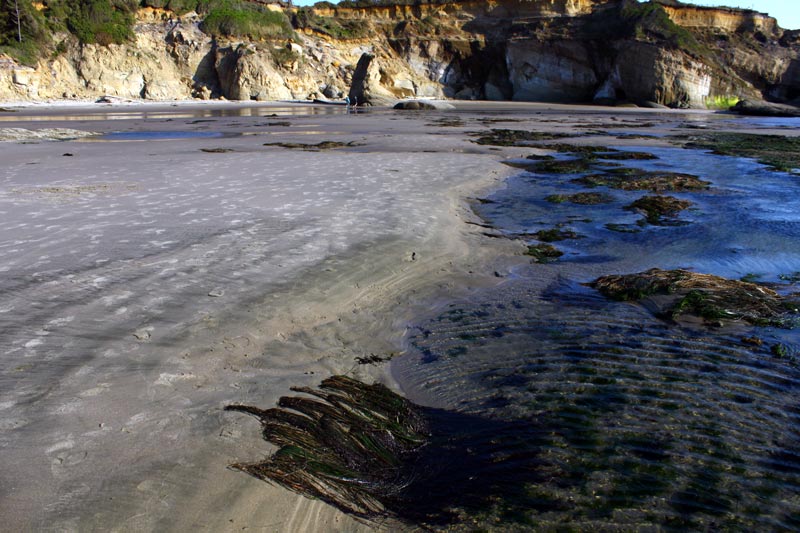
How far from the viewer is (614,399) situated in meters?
2.88

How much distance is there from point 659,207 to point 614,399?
203 inches

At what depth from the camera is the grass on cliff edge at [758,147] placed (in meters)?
11.9

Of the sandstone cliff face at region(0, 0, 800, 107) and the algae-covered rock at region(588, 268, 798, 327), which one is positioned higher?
the sandstone cliff face at region(0, 0, 800, 107)

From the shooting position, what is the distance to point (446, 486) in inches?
88.2

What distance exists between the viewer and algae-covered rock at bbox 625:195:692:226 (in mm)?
6848

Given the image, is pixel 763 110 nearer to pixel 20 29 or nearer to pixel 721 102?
pixel 721 102

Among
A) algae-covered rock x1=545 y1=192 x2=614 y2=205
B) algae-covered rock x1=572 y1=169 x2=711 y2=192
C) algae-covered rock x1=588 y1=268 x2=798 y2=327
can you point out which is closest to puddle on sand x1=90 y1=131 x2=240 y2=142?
algae-covered rock x1=572 y1=169 x2=711 y2=192

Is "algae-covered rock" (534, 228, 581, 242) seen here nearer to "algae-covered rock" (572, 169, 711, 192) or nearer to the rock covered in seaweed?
"algae-covered rock" (572, 169, 711, 192)

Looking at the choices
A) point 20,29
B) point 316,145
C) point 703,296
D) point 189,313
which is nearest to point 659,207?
point 703,296

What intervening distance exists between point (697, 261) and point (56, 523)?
5.29 meters

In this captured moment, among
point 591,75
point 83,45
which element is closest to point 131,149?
point 83,45

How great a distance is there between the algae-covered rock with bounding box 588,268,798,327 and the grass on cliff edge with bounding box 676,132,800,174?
8217mm

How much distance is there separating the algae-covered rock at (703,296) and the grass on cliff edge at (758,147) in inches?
323

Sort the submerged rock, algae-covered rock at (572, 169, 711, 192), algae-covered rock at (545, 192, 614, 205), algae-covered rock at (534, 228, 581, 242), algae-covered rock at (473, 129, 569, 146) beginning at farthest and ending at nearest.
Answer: the submerged rock < algae-covered rock at (473, 129, 569, 146) < algae-covered rock at (572, 169, 711, 192) < algae-covered rock at (545, 192, 614, 205) < algae-covered rock at (534, 228, 581, 242)
